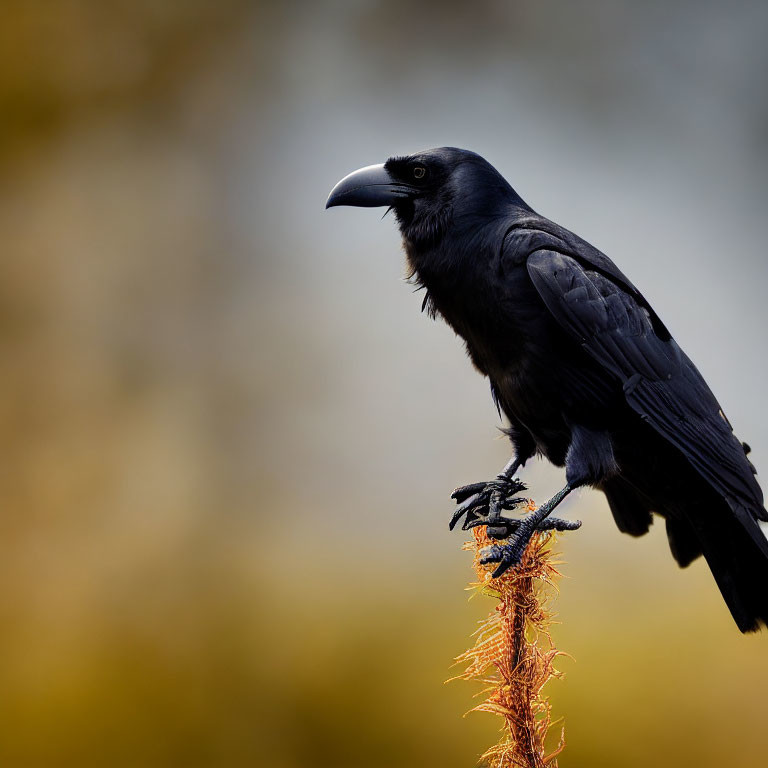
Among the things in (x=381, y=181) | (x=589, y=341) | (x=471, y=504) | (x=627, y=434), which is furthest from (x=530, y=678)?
(x=381, y=181)

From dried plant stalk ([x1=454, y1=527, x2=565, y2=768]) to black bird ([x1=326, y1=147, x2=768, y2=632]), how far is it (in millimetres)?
104

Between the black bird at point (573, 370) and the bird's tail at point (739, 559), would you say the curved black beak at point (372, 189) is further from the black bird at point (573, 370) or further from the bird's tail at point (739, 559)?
the bird's tail at point (739, 559)

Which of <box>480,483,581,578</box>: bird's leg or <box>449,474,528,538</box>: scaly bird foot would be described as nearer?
Answer: <box>480,483,581,578</box>: bird's leg

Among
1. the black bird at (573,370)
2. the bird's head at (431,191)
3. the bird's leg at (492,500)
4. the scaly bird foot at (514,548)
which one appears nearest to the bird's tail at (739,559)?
the black bird at (573,370)

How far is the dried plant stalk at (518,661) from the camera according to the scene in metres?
2.00

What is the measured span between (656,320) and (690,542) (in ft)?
2.48

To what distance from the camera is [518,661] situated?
202cm

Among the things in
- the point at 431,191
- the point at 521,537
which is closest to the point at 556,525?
the point at 521,537

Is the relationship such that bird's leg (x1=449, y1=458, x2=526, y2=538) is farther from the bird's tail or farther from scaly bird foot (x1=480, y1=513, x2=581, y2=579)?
the bird's tail

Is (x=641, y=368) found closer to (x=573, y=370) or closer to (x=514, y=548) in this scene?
(x=573, y=370)

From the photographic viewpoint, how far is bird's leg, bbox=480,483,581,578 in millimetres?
2072

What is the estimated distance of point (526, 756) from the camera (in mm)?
1998

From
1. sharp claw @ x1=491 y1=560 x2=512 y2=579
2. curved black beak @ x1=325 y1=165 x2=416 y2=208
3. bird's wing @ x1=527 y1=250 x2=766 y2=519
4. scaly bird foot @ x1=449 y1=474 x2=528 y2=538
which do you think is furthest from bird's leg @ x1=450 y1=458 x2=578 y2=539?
curved black beak @ x1=325 y1=165 x2=416 y2=208

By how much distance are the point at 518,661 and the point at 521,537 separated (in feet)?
1.05
